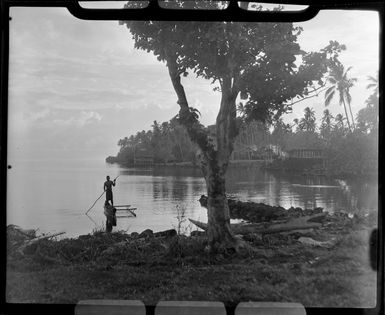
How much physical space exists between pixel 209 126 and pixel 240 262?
1.78 m

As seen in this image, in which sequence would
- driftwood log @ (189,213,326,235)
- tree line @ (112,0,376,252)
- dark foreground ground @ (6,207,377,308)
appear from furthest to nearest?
driftwood log @ (189,213,326,235)
tree line @ (112,0,376,252)
dark foreground ground @ (6,207,377,308)

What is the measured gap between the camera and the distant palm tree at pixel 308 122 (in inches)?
121

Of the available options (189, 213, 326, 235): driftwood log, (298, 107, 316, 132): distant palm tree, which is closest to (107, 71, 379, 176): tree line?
(298, 107, 316, 132): distant palm tree

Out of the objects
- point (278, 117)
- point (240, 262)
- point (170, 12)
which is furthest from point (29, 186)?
point (278, 117)

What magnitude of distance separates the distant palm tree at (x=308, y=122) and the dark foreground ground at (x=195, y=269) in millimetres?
755

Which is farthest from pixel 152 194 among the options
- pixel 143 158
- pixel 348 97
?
pixel 348 97

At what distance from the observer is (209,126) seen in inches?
178

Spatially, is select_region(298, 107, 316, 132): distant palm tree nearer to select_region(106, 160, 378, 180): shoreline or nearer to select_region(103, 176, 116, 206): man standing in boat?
select_region(106, 160, 378, 180): shoreline

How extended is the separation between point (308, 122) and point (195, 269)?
1447 millimetres

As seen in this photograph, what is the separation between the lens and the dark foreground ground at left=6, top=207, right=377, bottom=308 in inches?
96.2

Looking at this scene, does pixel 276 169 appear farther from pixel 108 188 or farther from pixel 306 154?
pixel 108 188

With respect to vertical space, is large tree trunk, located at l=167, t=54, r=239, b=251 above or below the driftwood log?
above

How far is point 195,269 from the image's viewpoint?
124 inches

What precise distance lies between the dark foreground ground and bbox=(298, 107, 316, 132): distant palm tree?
29.7 inches
